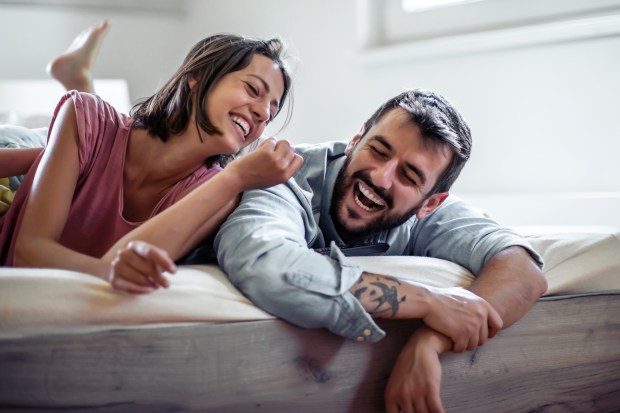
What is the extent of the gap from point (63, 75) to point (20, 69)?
0.75 m

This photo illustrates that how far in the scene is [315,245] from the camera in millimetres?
1376

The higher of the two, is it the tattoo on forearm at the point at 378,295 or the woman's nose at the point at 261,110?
the woman's nose at the point at 261,110

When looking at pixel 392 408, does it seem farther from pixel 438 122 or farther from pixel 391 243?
pixel 438 122

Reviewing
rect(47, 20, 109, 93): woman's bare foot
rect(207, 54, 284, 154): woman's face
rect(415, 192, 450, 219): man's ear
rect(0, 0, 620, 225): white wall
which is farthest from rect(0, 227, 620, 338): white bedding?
rect(47, 20, 109, 93): woman's bare foot

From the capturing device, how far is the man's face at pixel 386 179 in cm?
137

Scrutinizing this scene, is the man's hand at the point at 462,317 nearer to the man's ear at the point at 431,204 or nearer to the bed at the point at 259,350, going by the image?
the bed at the point at 259,350

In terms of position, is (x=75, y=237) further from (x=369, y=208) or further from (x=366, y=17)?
(x=366, y=17)

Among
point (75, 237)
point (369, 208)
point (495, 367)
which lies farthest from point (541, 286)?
point (75, 237)

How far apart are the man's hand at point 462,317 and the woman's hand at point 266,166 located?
29cm

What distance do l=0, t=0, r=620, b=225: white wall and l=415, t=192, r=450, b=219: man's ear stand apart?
1.91 ft

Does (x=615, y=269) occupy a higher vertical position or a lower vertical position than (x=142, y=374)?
lower

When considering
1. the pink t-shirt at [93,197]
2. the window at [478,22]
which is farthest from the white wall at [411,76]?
the pink t-shirt at [93,197]

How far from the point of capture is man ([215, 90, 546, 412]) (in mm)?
994

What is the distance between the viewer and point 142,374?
892mm
